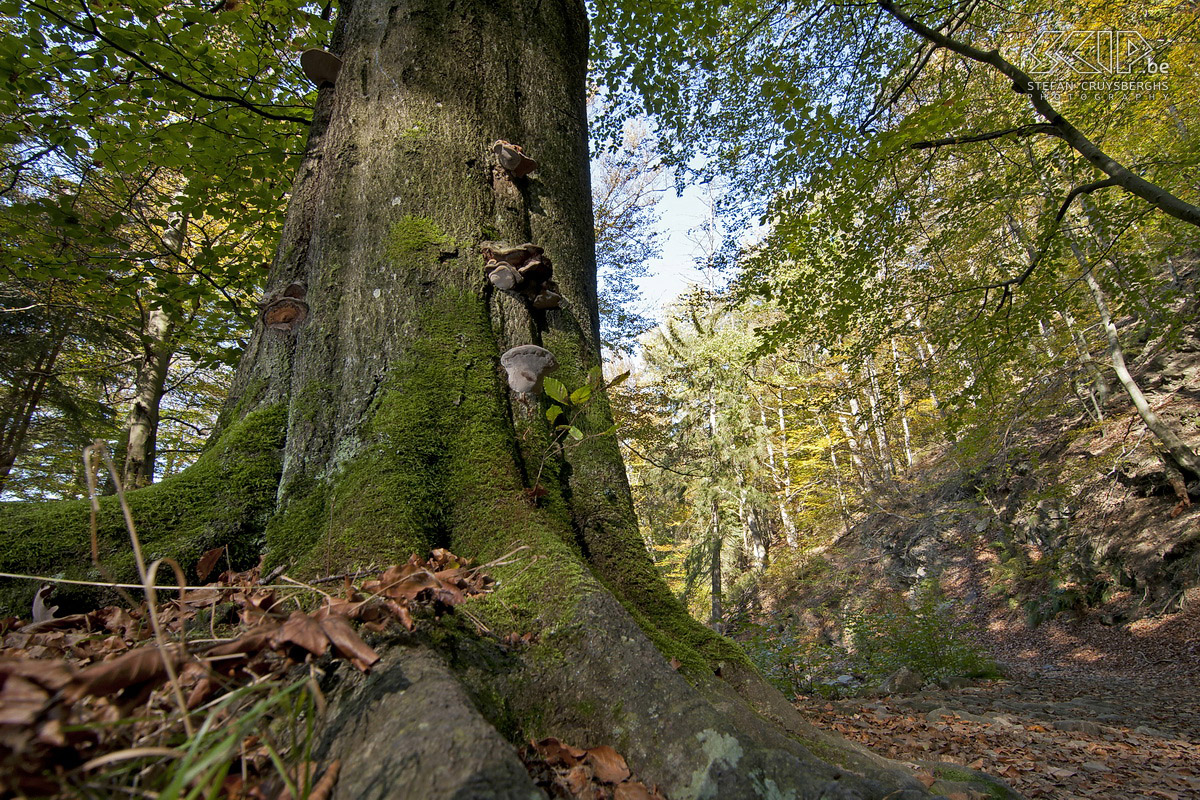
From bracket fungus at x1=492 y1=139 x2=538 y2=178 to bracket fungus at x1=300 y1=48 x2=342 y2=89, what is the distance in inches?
44.8

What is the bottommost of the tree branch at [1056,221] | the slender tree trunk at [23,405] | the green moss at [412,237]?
the green moss at [412,237]

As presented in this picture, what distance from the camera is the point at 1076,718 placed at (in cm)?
495

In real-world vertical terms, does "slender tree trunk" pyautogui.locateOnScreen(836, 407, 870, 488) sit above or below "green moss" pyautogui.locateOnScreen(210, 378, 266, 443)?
above

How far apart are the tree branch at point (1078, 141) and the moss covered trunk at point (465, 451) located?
446 centimetres

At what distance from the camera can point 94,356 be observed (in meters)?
9.34

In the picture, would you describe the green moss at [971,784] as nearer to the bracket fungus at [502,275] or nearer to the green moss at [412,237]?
the bracket fungus at [502,275]

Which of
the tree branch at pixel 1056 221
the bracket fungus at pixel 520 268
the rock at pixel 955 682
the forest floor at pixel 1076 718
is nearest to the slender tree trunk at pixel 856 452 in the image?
the forest floor at pixel 1076 718

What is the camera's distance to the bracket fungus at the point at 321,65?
9.41 feet

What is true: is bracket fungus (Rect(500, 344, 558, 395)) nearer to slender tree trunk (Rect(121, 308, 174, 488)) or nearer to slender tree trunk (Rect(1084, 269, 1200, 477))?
slender tree trunk (Rect(121, 308, 174, 488))

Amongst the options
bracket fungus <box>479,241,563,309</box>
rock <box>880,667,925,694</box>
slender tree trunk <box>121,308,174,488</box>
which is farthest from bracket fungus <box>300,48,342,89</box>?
rock <box>880,667,925,694</box>

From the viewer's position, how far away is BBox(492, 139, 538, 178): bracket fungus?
100.0 inches

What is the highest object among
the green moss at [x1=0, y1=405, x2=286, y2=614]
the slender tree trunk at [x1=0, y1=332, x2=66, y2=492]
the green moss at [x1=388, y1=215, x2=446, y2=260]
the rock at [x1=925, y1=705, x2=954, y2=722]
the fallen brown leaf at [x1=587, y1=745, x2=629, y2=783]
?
the slender tree trunk at [x1=0, y1=332, x2=66, y2=492]

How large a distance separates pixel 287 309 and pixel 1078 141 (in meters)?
6.94

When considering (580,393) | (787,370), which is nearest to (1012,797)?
(580,393)
